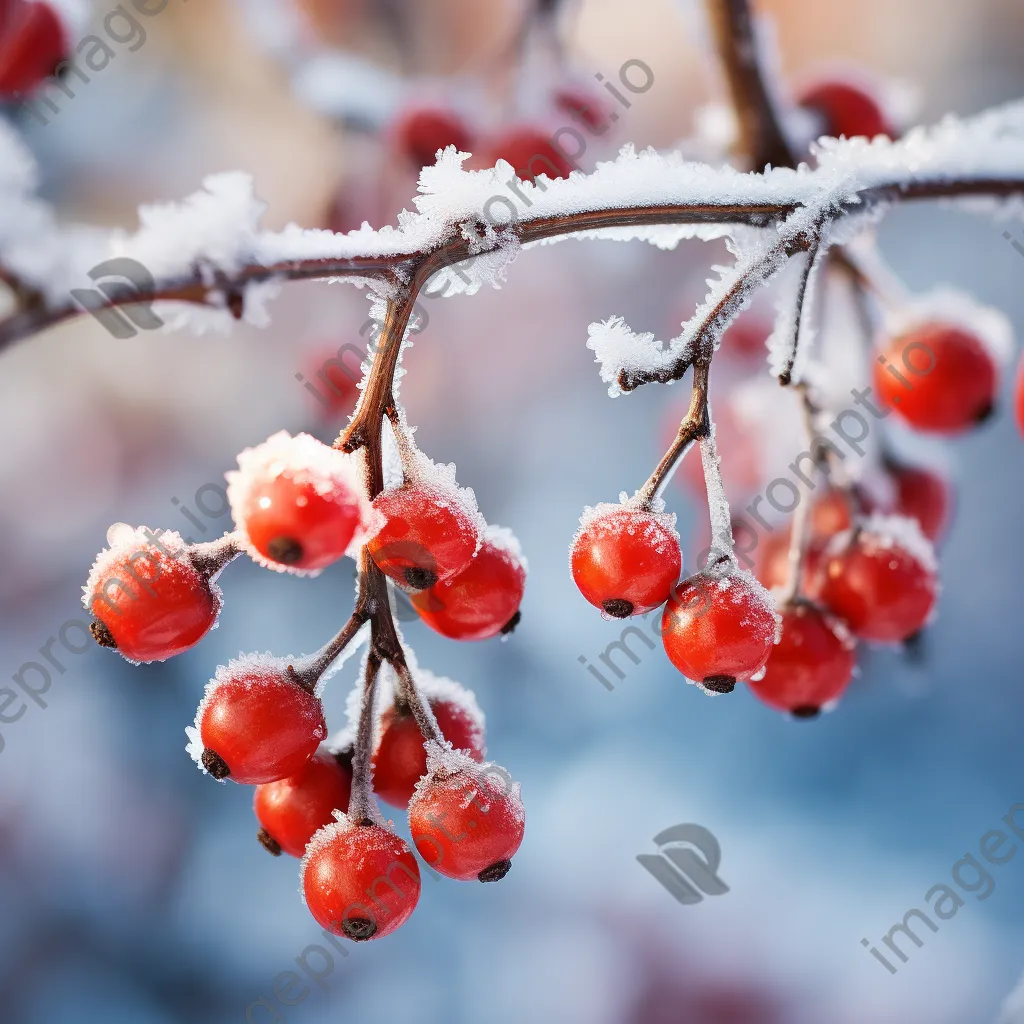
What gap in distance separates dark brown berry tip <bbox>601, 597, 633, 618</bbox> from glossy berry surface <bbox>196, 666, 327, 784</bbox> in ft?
0.76

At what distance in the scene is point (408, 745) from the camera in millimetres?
690

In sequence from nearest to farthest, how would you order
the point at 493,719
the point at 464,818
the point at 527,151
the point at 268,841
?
the point at 464,818
the point at 268,841
the point at 527,151
the point at 493,719

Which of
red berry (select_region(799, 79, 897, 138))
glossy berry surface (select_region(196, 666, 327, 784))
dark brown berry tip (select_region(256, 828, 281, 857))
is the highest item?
red berry (select_region(799, 79, 897, 138))

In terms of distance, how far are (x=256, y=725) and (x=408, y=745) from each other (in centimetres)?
13

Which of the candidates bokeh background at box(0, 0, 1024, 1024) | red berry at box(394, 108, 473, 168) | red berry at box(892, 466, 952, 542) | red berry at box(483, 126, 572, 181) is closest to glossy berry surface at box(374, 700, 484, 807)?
red berry at box(892, 466, 952, 542)

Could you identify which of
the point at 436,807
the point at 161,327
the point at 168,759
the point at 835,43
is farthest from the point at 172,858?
the point at 835,43

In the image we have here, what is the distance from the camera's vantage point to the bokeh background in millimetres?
2510

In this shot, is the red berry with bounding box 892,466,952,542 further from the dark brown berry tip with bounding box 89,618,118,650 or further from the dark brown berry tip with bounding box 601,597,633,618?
the dark brown berry tip with bounding box 89,618,118,650

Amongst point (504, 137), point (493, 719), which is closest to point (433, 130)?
point (504, 137)

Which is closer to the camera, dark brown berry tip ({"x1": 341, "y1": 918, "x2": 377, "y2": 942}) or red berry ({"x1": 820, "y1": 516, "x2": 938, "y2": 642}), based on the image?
dark brown berry tip ({"x1": 341, "y1": 918, "x2": 377, "y2": 942})

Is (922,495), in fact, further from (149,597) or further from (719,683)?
(149,597)

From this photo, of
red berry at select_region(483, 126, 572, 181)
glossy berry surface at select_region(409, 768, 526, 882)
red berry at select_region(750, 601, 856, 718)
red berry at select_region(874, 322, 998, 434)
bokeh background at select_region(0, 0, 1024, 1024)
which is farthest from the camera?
bokeh background at select_region(0, 0, 1024, 1024)

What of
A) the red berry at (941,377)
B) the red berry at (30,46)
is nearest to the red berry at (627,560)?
the red berry at (941,377)

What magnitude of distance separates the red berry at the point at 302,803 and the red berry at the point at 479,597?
0.15m
